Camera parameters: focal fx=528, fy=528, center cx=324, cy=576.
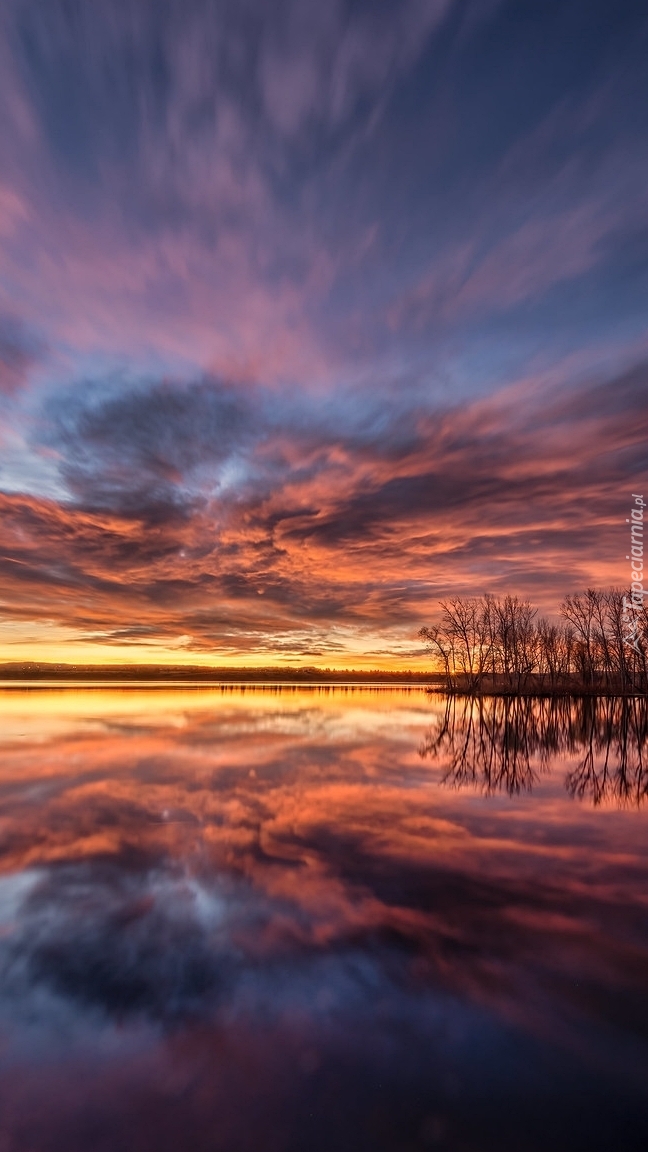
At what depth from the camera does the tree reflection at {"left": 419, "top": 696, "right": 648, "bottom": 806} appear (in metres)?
18.3

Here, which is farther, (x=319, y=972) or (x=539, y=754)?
(x=539, y=754)

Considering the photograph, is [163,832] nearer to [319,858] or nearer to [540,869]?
[319,858]

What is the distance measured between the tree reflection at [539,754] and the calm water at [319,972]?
305 cm

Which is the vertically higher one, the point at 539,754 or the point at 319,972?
the point at 319,972

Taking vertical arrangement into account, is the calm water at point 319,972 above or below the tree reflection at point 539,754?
above

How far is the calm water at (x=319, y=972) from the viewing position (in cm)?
443

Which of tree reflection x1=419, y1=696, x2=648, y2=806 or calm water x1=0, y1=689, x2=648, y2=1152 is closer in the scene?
calm water x1=0, y1=689, x2=648, y2=1152

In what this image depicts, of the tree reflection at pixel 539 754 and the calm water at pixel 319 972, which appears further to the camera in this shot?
the tree reflection at pixel 539 754

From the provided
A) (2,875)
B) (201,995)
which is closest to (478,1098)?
(201,995)

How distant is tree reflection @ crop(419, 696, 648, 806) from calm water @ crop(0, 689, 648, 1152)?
305 centimetres

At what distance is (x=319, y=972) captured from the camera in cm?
652

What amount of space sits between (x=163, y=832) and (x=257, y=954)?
602 centimetres

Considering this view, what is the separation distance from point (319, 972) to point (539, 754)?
881 inches

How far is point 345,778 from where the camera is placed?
18.1 m
